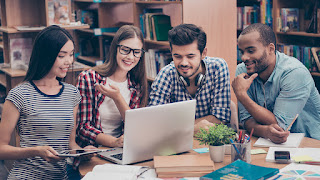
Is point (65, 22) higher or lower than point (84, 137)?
higher

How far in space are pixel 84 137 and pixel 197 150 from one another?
0.59 m

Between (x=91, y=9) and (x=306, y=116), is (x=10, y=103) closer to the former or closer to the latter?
(x=306, y=116)

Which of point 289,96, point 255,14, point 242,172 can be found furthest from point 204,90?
point 255,14

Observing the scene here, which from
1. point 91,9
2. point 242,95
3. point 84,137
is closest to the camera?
point 84,137

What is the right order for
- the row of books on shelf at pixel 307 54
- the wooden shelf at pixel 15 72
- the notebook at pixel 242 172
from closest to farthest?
the notebook at pixel 242 172, the wooden shelf at pixel 15 72, the row of books on shelf at pixel 307 54

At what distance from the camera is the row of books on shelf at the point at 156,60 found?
4094mm

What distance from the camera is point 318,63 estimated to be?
3732 millimetres

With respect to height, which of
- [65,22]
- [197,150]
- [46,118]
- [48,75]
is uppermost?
[65,22]

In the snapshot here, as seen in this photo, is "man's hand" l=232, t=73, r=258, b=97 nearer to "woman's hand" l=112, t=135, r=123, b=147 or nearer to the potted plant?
the potted plant

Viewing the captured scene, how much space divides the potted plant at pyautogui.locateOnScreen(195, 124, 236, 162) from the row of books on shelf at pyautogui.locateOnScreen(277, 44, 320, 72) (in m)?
2.33

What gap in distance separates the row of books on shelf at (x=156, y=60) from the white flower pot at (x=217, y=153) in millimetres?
2392

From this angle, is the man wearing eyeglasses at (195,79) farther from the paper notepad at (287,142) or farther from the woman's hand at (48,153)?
the woman's hand at (48,153)

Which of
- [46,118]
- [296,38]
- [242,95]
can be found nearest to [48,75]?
[46,118]

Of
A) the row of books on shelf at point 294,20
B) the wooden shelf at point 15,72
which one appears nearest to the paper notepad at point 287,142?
the row of books on shelf at point 294,20
